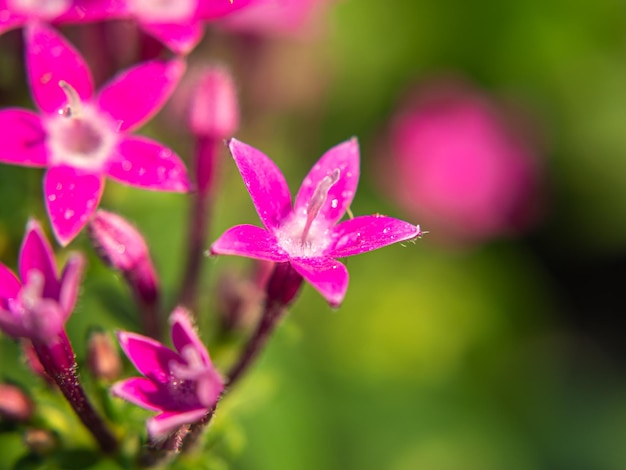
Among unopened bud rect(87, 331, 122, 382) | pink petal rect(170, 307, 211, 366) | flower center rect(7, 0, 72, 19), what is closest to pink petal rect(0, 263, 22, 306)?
pink petal rect(170, 307, 211, 366)

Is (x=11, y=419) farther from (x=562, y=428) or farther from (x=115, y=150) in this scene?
(x=562, y=428)

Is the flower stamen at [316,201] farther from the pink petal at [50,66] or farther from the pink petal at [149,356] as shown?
the pink petal at [50,66]

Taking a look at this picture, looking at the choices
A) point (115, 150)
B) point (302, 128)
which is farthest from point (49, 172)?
point (302, 128)

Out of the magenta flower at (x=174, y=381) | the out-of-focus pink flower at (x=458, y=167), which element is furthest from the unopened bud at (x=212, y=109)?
the out-of-focus pink flower at (x=458, y=167)

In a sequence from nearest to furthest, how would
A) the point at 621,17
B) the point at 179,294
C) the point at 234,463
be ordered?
the point at 179,294, the point at 234,463, the point at 621,17

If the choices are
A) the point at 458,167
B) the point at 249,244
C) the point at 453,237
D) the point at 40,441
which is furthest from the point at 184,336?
the point at 458,167

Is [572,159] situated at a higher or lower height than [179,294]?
lower
